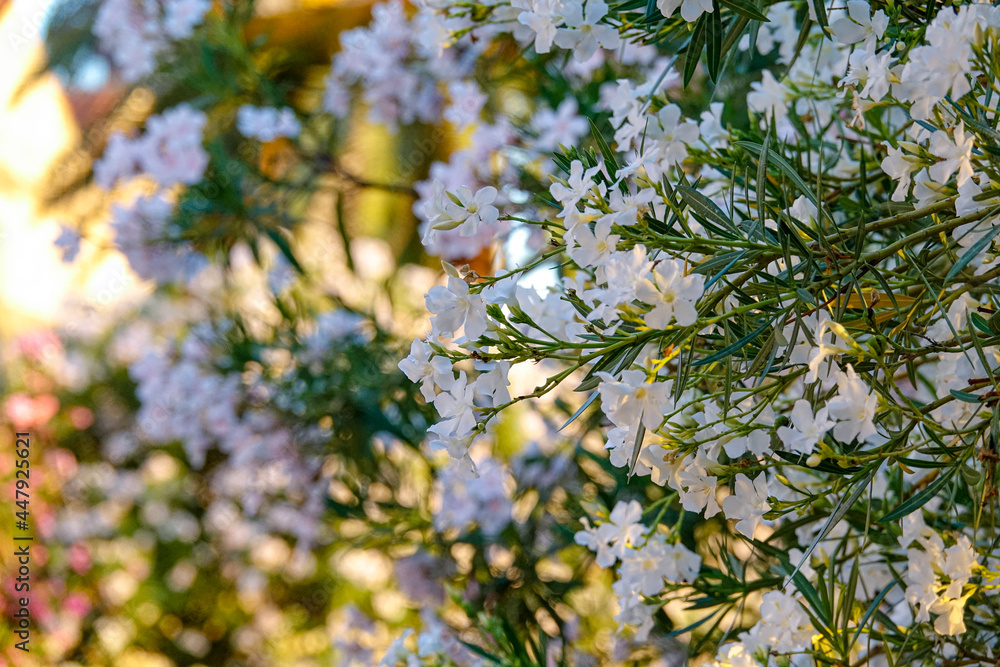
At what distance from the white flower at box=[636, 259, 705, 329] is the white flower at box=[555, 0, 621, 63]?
0.26 m

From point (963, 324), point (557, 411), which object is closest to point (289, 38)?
point (557, 411)

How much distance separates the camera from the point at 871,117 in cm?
71

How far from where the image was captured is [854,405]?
467mm

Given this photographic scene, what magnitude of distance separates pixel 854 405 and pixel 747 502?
113mm

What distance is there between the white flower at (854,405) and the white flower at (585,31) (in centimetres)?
35

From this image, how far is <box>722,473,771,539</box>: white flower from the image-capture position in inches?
21.0

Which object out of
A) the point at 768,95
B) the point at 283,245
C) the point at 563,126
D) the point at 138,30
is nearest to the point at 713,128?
the point at 768,95

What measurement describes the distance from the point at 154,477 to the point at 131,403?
1.04 feet

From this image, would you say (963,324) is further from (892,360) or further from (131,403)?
(131,403)

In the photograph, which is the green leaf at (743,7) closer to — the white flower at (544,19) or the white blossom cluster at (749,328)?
the white blossom cluster at (749,328)

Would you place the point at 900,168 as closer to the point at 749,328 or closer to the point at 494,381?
the point at 749,328

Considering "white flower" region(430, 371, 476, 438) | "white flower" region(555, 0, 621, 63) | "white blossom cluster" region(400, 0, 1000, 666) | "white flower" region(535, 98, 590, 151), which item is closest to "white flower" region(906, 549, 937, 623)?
"white blossom cluster" region(400, 0, 1000, 666)

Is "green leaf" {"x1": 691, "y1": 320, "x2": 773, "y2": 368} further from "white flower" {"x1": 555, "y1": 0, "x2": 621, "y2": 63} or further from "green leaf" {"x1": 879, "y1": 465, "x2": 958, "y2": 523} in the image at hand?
"white flower" {"x1": 555, "y1": 0, "x2": 621, "y2": 63}

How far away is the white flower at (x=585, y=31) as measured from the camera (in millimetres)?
616
